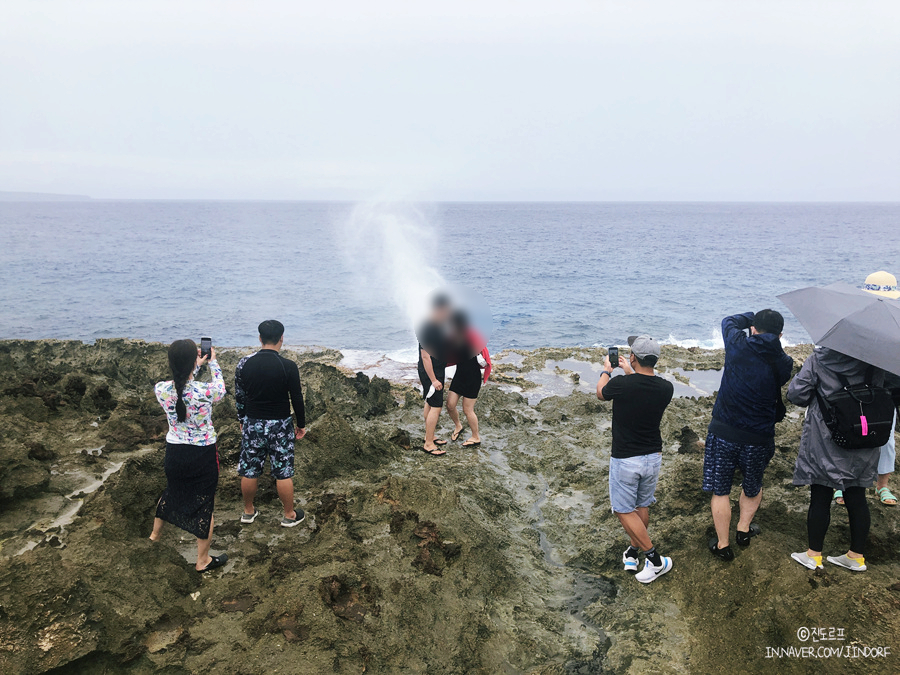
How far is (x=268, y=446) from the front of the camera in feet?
16.8

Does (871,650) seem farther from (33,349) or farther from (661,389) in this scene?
(33,349)

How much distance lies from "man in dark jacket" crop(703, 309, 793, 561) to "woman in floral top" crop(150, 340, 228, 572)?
165 inches

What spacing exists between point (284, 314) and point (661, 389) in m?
25.9

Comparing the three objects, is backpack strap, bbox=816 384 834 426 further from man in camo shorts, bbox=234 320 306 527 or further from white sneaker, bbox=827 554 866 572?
man in camo shorts, bbox=234 320 306 527

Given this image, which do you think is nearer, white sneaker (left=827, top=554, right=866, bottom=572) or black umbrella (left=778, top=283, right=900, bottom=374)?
black umbrella (left=778, top=283, right=900, bottom=374)

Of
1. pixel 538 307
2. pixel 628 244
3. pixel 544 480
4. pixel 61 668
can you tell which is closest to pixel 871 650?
pixel 544 480

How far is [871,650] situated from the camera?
11.1 ft

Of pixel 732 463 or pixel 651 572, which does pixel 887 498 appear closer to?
pixel 732 463

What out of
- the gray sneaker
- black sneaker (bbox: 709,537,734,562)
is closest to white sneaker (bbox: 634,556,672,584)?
black sneaker (bbox: 709,537,734,562)

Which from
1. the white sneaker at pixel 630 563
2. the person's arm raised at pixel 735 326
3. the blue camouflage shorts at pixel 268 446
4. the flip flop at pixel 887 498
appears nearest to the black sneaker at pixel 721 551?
the white sneaker at pixel 630 563

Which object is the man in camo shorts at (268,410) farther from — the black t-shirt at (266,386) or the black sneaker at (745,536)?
the black sneaker at (745,536)

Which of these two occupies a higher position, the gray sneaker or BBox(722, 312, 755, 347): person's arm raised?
BBox(722, 312, 755, 347): person's arm raised

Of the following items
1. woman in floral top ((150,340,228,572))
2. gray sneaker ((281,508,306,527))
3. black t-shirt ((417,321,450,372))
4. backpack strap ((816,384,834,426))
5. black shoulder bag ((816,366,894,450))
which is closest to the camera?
black shoulder bag ((816,366,894,450))

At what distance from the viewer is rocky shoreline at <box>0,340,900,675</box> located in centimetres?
347
